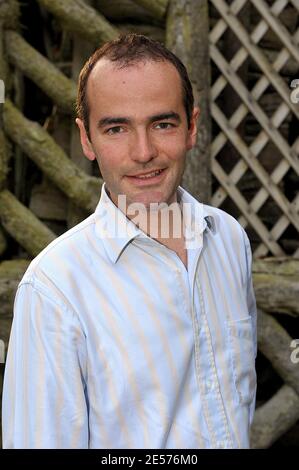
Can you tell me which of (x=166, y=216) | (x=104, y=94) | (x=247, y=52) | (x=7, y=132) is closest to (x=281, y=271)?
(x=247, y=52)

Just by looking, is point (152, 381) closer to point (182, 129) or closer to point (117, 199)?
point (117, 199)

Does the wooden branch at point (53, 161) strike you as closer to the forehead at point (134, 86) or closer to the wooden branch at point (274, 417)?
the wooden branch at point (274, 417)

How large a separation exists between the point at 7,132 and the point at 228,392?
1.82 metres

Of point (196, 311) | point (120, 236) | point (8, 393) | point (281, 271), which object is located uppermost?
point (120, 236)

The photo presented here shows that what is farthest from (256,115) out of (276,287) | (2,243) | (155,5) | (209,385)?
(209,385)

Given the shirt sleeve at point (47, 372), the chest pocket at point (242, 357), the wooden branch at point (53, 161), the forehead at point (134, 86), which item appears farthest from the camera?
the wooden branch at point (53, 161)

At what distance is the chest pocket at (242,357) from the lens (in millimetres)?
1637

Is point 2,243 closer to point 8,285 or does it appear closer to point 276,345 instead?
point 8,285

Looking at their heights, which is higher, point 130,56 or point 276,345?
point 130,56

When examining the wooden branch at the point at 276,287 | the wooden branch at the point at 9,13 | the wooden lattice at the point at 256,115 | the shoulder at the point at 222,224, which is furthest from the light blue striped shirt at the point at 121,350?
the wooden branch at the point at 9,13

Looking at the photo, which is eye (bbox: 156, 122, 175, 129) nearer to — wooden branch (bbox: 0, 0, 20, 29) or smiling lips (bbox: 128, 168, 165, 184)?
smiling lips (bbox: 128, 168, 165, 184)

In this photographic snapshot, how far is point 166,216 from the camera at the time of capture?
1.67 m

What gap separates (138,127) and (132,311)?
0.38 meters

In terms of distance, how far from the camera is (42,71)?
304cm
